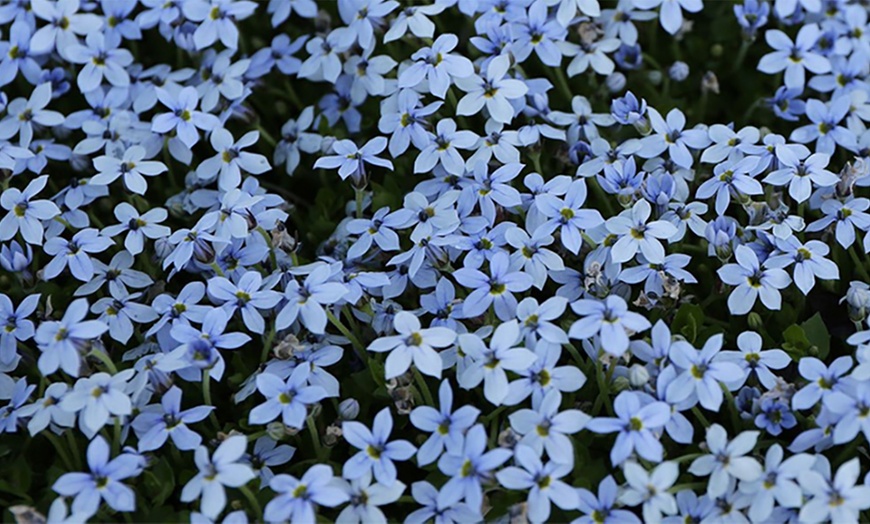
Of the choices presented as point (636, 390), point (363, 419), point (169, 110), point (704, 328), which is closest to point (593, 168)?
point (704, 328)

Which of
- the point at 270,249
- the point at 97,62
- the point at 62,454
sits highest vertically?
the point at 97,62

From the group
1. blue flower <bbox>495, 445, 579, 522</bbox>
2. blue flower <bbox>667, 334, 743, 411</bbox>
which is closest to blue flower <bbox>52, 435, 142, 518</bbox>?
blue flower <bbox>495, 445, 579, 522</bbox>

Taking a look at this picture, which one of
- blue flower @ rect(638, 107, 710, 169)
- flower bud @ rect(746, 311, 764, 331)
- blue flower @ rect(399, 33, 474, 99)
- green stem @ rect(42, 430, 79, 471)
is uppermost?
blue flower @ rect(399, 33, 474, 99)

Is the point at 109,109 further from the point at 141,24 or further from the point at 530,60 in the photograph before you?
the point at 530,60

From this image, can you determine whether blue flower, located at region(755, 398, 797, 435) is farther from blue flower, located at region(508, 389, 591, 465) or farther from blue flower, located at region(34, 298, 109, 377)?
blue flower, located at region(34, 298, 109, 377)

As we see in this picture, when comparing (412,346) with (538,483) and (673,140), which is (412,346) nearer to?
(538,483)

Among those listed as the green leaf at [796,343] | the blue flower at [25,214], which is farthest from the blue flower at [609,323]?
the blue flower at [25,214]

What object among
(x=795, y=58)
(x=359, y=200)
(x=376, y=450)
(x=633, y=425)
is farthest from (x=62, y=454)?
(x=795, y=58)
